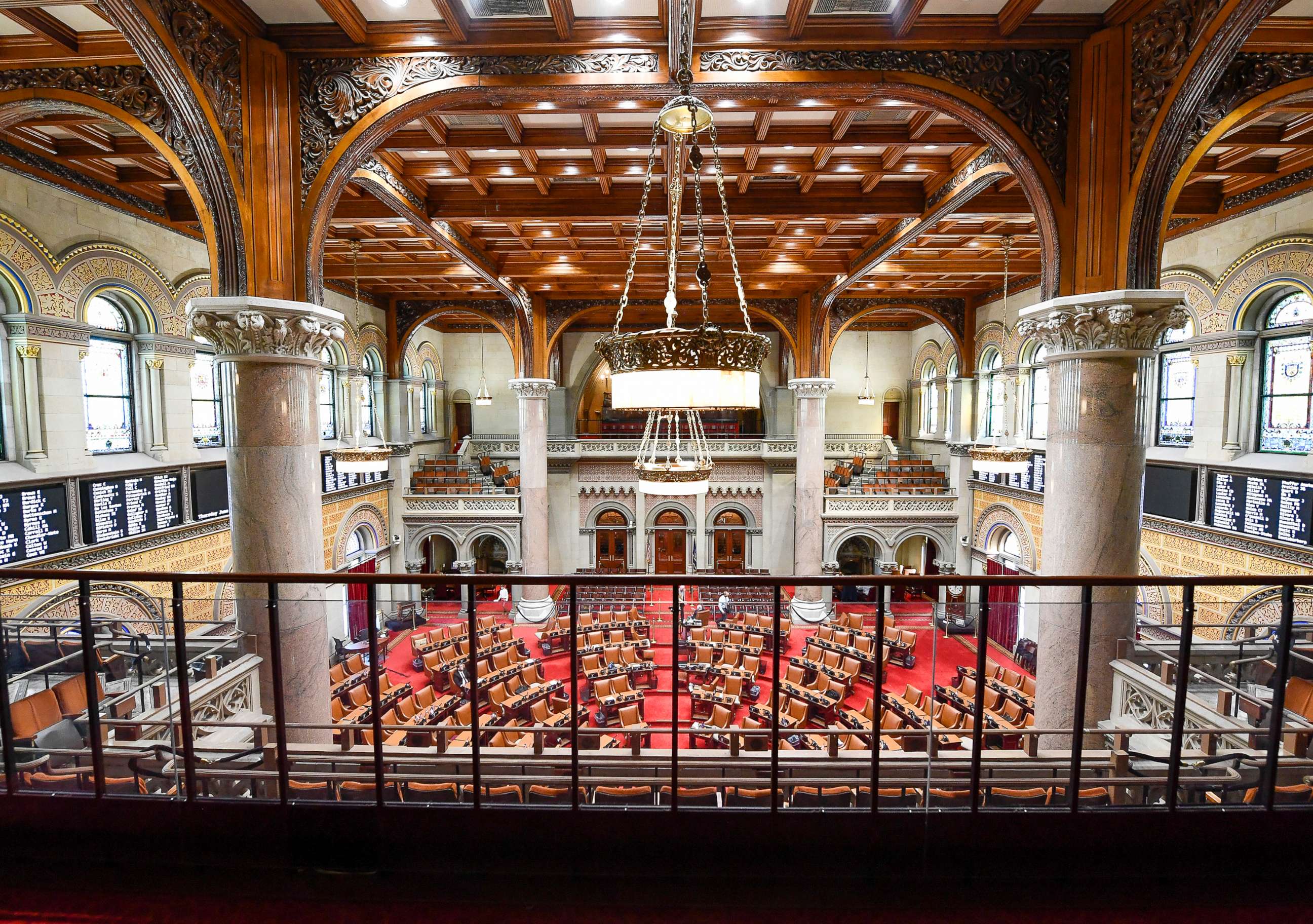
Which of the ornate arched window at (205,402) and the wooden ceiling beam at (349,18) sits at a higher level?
the wooden ceiling beam at (349,18)

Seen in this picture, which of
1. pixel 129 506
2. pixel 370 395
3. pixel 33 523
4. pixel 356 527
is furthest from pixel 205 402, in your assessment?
pixel 370 395

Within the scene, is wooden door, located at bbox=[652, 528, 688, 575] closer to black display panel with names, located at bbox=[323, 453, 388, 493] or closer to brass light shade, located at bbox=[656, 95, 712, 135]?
black display panel with names, located at bbox=[323, 453, 388, 493]

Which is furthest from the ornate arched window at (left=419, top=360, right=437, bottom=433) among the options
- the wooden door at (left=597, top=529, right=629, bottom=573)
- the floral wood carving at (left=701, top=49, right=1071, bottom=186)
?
the floral wood carving at (left=701, top=49, right=1071, bottom=186)

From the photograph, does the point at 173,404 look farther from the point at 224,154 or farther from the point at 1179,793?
the point at 1179,793

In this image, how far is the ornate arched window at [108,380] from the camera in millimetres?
7855

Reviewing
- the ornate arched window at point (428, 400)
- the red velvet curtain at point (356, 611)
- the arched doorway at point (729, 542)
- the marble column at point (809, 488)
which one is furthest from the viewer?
the ornate arched window at point (428, 400)

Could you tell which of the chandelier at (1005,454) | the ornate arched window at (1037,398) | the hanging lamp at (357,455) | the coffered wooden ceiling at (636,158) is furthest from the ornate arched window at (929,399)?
the hanging lamp at (357,455)

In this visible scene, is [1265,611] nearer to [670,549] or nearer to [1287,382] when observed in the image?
[1287,382]

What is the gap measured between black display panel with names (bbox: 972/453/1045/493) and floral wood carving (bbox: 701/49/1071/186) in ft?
29.6

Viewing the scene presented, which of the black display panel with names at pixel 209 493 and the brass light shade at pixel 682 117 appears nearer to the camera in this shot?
the brass light shade at pixel 682 117

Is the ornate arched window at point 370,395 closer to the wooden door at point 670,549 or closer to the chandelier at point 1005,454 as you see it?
the wooden door at point 670,549

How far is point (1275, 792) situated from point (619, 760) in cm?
292

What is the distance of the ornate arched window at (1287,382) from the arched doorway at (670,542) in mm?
12103

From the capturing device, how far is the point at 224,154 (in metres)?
4.26
